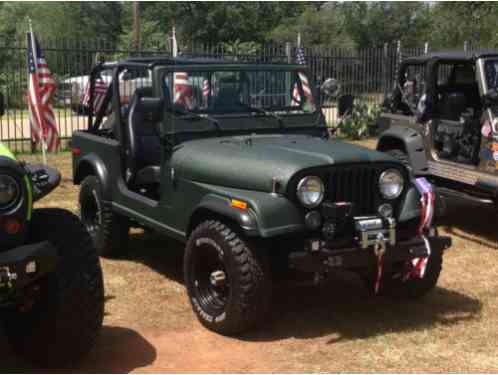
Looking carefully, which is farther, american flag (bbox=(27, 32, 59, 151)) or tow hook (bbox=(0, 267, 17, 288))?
american flag (bbox=(27, 32, 59, 151))

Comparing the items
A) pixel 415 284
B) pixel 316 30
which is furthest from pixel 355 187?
pixel 316 30

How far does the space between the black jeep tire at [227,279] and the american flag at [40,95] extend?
270 inches

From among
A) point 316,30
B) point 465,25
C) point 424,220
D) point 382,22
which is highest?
point 382,22

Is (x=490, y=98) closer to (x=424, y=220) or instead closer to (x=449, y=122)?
(x=449, y=122)

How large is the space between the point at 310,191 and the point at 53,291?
5.68ft

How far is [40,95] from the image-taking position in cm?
1150

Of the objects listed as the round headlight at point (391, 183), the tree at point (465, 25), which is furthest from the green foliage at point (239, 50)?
the round headlight at point (391, 183)

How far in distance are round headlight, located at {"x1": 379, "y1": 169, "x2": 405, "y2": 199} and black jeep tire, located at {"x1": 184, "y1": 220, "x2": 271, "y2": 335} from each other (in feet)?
3.18

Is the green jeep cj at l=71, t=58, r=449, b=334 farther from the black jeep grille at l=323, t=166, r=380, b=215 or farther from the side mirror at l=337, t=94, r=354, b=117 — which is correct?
the side mirror at l=337, t=94, r=354, b=117

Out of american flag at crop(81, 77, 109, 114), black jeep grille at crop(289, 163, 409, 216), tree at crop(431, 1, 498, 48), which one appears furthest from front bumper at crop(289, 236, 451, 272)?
tree at crop(431, 1, 498, 48)

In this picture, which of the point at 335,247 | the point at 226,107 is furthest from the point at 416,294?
the point at 226,107

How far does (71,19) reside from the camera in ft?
161

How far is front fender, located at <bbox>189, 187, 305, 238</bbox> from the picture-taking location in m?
4.53

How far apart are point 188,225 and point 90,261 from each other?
1.34m
